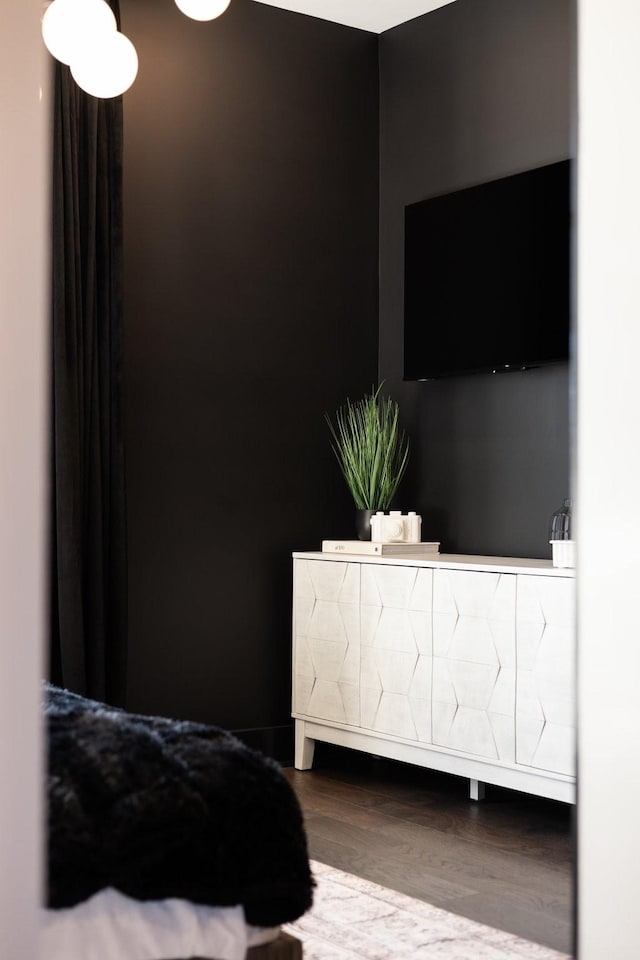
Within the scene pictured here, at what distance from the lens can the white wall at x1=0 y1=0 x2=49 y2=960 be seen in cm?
70

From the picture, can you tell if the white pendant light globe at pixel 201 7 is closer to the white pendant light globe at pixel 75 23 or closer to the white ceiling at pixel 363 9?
the white pendant light globe at pixel 75 23

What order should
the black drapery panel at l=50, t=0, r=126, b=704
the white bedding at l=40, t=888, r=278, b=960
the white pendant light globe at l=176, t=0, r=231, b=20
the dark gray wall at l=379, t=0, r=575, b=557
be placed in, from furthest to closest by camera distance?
the dark gray wall at l=379, t=0, r=575, b=557, the black drapery panel at l=50, t=0, r=126, b=704, the white pendant light globe at l=176, t=0, r=231, b=20, the white bedding at l=40, t=888, r=278, b=960

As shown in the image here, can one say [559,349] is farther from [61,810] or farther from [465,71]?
[61,810]

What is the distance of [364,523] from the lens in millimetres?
4207

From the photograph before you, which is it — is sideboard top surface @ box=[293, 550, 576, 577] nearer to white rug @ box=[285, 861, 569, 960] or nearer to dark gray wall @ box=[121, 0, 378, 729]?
dark gray wall @ box=[121, 0, 378, 729]

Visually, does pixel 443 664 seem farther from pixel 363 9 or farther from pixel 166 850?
pixel 363 9

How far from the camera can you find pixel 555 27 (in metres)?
3.95

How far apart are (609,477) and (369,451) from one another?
2.90 meters

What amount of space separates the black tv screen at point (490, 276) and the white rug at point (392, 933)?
6.24 feet

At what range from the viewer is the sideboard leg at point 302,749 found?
14.0 ft

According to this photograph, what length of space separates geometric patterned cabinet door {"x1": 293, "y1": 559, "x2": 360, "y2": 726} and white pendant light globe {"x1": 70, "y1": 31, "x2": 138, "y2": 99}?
78.5 inches

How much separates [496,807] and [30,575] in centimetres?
326

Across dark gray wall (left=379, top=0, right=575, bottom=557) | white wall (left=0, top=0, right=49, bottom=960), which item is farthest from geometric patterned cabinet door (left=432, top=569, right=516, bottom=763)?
white wall (left=0, top=0, right=49, bottom=960)

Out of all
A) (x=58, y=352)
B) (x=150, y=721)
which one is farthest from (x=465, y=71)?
(x=150, y=721)
